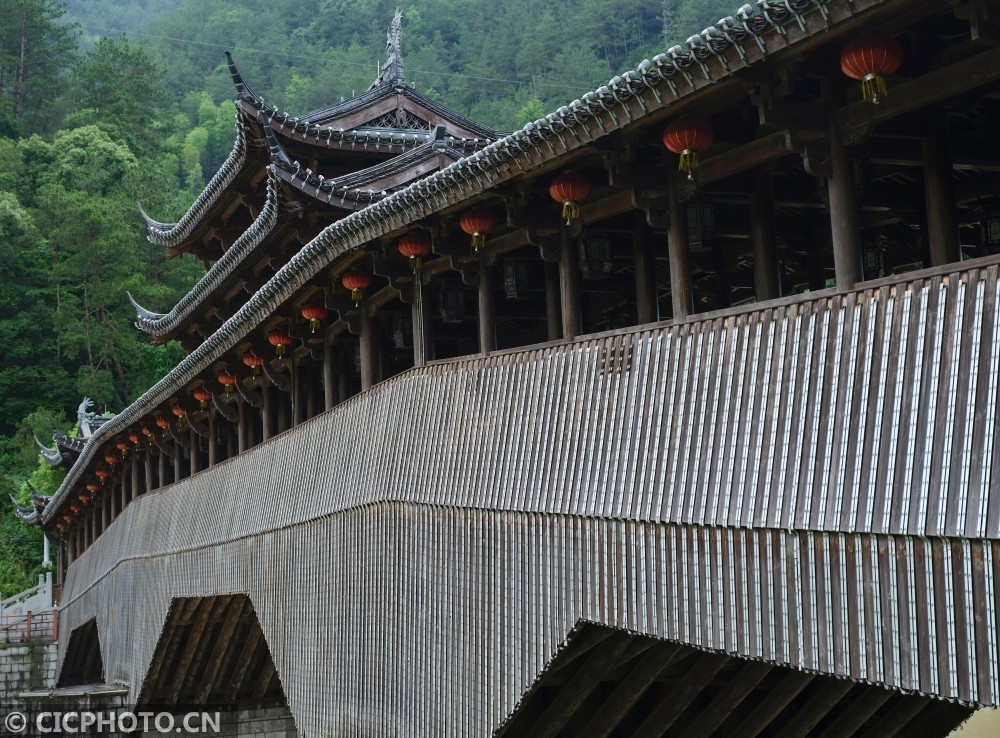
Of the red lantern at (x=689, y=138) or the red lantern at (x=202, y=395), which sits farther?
the red lantern at (x=202, y=395)

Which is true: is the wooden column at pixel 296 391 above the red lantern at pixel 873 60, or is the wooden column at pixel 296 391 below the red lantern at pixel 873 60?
above

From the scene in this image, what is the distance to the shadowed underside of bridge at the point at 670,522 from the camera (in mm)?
5734

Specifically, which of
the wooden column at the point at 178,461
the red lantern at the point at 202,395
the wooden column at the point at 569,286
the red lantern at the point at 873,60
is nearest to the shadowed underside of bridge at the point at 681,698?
the wooden column at the point at 569,286

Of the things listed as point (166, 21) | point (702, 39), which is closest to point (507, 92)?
point (166, 21)

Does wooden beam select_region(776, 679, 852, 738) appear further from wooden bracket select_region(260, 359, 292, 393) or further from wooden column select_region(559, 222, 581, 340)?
wooden bracket select_region(260, 359, 292, 393)

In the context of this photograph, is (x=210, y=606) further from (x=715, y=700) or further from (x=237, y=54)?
(x=237, y=54)

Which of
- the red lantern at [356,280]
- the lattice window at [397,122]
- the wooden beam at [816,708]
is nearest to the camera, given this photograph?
the wooden beam at [816,708]

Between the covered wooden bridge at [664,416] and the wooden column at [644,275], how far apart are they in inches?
1.9

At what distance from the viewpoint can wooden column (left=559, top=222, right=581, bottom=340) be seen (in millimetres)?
9562

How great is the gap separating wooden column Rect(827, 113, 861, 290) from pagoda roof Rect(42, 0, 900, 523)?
75 cm

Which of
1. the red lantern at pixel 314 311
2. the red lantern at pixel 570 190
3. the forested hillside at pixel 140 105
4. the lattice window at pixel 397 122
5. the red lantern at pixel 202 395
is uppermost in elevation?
the forested hillside at pixel 140 105

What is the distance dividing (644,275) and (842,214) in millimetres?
3383

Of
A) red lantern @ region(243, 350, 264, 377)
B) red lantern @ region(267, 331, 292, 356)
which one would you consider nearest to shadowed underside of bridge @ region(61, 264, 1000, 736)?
red lantern @ region(267, 331, 292, 356)

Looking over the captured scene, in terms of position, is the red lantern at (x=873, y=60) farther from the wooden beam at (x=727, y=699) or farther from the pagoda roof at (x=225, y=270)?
the pagoda roof at (x=225, y=270)
